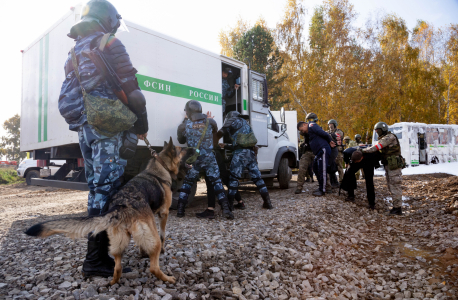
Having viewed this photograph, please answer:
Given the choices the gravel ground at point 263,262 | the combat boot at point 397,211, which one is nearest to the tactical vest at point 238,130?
the gravel ground at point 263,262

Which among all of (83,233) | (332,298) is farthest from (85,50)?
(332,298)

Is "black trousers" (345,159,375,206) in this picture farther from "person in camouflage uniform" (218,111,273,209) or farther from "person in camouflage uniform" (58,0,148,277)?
"person in camouflage uniform" (58,0,148,277)

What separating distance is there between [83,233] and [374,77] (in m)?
20.6

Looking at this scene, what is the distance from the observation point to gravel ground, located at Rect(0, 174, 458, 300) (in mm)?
2121

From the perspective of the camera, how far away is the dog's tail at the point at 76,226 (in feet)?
5.49

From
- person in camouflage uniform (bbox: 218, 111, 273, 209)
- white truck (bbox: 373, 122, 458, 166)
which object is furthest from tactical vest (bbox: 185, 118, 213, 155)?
white truck (bbox: 373, 122, 458, 166)

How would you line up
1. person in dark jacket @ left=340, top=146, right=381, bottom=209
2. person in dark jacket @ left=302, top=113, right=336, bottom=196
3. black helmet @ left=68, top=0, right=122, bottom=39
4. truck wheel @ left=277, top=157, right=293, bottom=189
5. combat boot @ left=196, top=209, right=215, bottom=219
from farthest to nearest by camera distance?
truck wheel @ left=277, top=157, right=293, bottom=189 → person in dark jacket @ left=302, top=113, right=336, bottom=196 → person in dark jacket @ left=340, top=146, right=381, bottom=209 → combat boot @ left=196, top=209, right=215, bottom=219 → black helmet @ left=68, top=0, right=122, bottom=39

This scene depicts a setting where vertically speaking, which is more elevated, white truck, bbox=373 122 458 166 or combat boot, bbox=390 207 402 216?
white truck, bbox=373 122 458 166

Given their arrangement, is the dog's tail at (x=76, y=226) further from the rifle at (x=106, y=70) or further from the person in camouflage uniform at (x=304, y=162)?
the person in camouflage uniform at (x=304, y=162)

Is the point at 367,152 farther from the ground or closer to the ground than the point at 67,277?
farther from the ground

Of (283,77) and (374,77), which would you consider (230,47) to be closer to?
(283,77)

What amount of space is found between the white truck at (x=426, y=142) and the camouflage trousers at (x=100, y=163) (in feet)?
51.9

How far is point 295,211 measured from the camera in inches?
189

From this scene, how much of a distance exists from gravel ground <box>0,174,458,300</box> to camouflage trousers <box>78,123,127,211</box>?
673 millimetres
